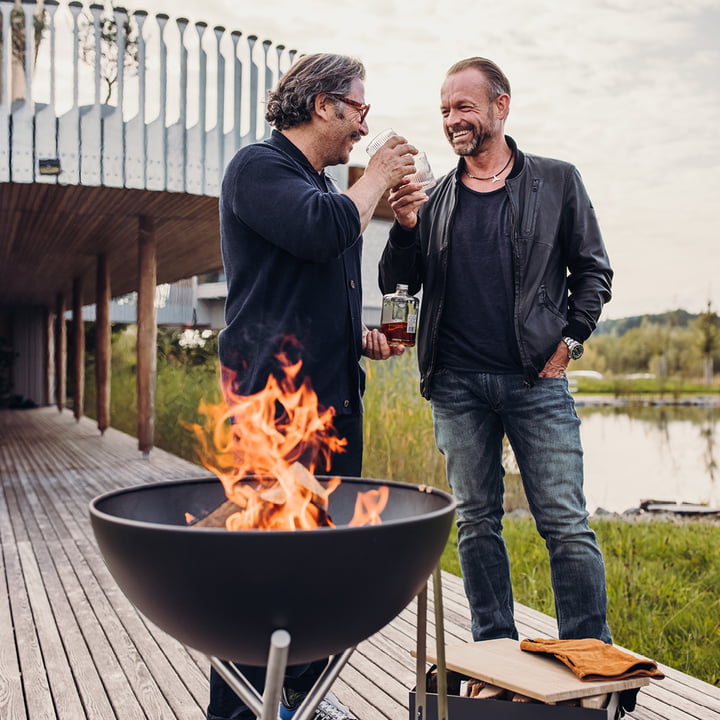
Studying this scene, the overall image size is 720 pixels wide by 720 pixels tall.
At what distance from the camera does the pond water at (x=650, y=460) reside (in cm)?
843

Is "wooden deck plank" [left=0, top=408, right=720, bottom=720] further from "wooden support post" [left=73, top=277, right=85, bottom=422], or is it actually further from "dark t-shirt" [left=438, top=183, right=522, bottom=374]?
"wooden support post" [left=73, top=277, right=85, bottom=422]

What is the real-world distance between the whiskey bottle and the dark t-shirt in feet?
0.59

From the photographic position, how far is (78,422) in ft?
43.1

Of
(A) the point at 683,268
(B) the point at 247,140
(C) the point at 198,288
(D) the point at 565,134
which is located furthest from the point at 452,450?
(A) the point at 683,268

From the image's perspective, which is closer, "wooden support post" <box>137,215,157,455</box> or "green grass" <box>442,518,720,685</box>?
"green grass" <box>442,518,720,685</box>

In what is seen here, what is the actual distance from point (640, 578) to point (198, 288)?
24617 mm

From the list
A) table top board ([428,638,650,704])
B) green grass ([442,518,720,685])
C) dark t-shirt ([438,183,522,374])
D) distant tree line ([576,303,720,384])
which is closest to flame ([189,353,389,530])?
table top board ([428,638,650,704])

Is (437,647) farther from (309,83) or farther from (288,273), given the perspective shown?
(309,83)

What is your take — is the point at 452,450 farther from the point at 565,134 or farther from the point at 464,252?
the point at 565,134

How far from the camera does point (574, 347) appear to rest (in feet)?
7.25

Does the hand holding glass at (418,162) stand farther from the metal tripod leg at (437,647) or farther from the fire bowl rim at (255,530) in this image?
the metal tripod leg at (437,647)

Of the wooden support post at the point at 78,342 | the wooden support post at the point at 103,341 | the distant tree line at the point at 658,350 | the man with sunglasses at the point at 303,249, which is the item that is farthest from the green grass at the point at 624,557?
the distant tree line at the point at 658,350

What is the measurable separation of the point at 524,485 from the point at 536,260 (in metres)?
0.63

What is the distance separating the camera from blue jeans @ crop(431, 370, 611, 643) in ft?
6.97
